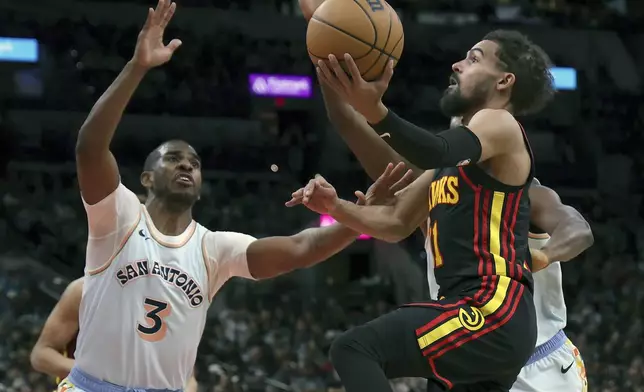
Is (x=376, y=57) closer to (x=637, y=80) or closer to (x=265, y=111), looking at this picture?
(x=265, y=111)

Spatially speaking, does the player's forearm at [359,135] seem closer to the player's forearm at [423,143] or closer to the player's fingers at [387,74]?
the player's fingers at [387,74]

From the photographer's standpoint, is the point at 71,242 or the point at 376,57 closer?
the point at 376,57

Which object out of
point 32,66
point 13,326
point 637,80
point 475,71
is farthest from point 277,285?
point 475,71

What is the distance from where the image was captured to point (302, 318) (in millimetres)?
13234

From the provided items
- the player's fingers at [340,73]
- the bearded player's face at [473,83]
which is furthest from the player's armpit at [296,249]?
the player's fingers at [340,73]

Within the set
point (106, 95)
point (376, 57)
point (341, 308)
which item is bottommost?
point (341, 308)

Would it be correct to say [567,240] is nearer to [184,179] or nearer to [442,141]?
[442,141]

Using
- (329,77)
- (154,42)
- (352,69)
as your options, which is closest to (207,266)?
(154,42)

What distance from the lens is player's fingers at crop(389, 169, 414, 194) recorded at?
3957mm

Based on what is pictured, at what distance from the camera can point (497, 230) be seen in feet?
11.0

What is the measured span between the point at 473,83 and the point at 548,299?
5.04 feet

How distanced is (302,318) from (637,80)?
975 centimetres

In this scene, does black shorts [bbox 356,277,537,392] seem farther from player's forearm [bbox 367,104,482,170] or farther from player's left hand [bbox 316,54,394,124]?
player's left hand [bbox 316,54,394,124]

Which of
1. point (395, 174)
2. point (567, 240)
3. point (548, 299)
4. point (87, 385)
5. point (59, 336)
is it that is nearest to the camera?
point (395, 174)
